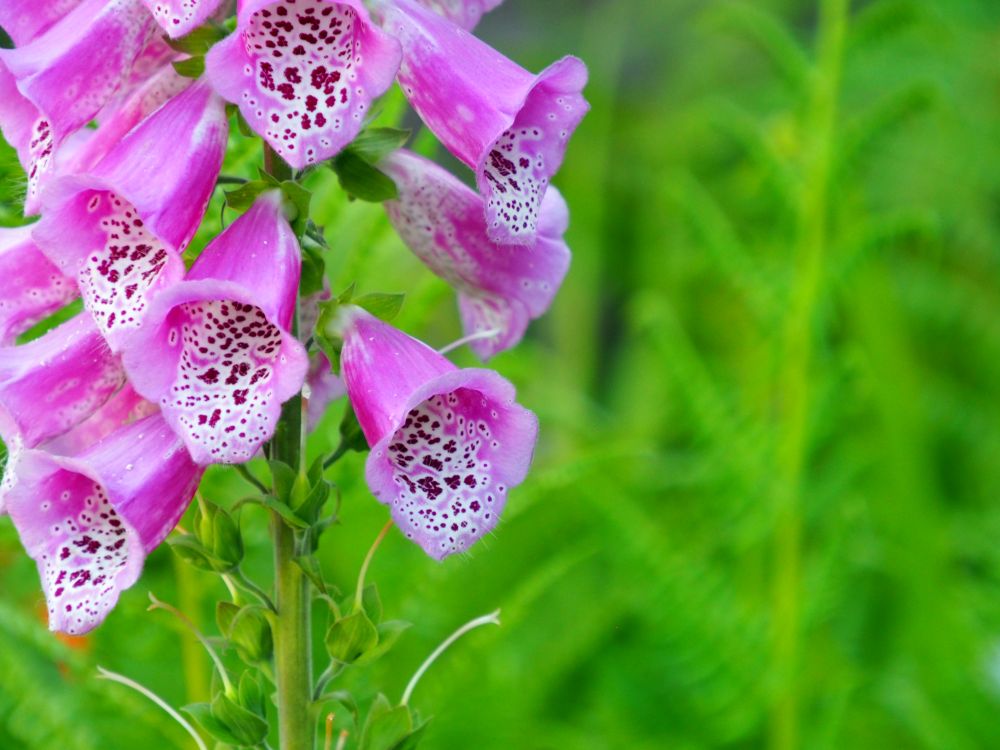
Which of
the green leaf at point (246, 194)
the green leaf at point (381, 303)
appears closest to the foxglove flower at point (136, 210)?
the green leaf at point (246, 194)

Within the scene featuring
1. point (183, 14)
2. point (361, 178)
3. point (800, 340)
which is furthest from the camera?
point (800, 340)

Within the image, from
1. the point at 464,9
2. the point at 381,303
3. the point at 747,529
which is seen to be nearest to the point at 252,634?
the point at 381,303

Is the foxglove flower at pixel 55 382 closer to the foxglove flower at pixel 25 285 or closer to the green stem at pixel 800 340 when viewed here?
the foxglove flower at pixel 25 285

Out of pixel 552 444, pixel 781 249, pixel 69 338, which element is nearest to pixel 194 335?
pixel 69 338

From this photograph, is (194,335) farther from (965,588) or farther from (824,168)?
(965,588)

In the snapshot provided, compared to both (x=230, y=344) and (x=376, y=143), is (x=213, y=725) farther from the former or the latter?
(x=376, y=143)
